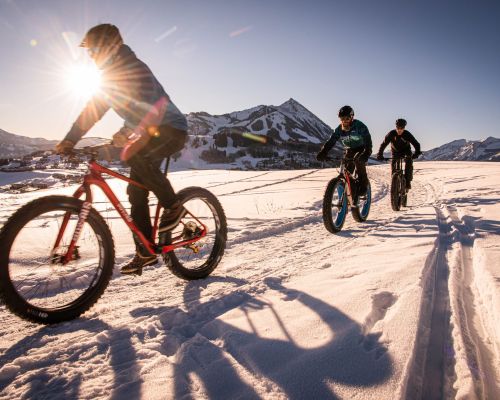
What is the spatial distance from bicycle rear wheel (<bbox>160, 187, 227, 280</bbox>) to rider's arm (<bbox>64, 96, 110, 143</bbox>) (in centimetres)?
116

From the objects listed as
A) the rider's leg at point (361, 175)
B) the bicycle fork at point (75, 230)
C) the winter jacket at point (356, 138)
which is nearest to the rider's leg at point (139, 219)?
the bicycle fork at point (75, 230)

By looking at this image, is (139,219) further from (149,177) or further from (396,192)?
(396,192)

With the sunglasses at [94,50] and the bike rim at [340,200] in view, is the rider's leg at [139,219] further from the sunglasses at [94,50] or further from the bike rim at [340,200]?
the bike rim at [340,200]

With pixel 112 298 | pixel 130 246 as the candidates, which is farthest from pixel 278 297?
pixel 130 246

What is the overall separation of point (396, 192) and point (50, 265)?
7759 mm

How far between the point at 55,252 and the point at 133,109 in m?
1.59

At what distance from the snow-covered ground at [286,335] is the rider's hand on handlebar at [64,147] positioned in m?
1.48

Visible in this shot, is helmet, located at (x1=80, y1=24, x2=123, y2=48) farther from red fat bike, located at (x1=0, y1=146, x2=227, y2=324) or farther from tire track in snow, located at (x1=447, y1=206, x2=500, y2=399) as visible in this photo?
tire track in snow, located at (x1=447, y1=206, x2=500, y2=399)

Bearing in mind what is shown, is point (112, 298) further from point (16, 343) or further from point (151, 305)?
point (16, 343)

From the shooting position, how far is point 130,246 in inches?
194

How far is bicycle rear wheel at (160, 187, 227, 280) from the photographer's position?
3381mm

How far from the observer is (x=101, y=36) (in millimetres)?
2875

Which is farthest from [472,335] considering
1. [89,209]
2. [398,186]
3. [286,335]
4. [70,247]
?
[398,186]

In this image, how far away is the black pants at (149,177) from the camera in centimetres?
311
